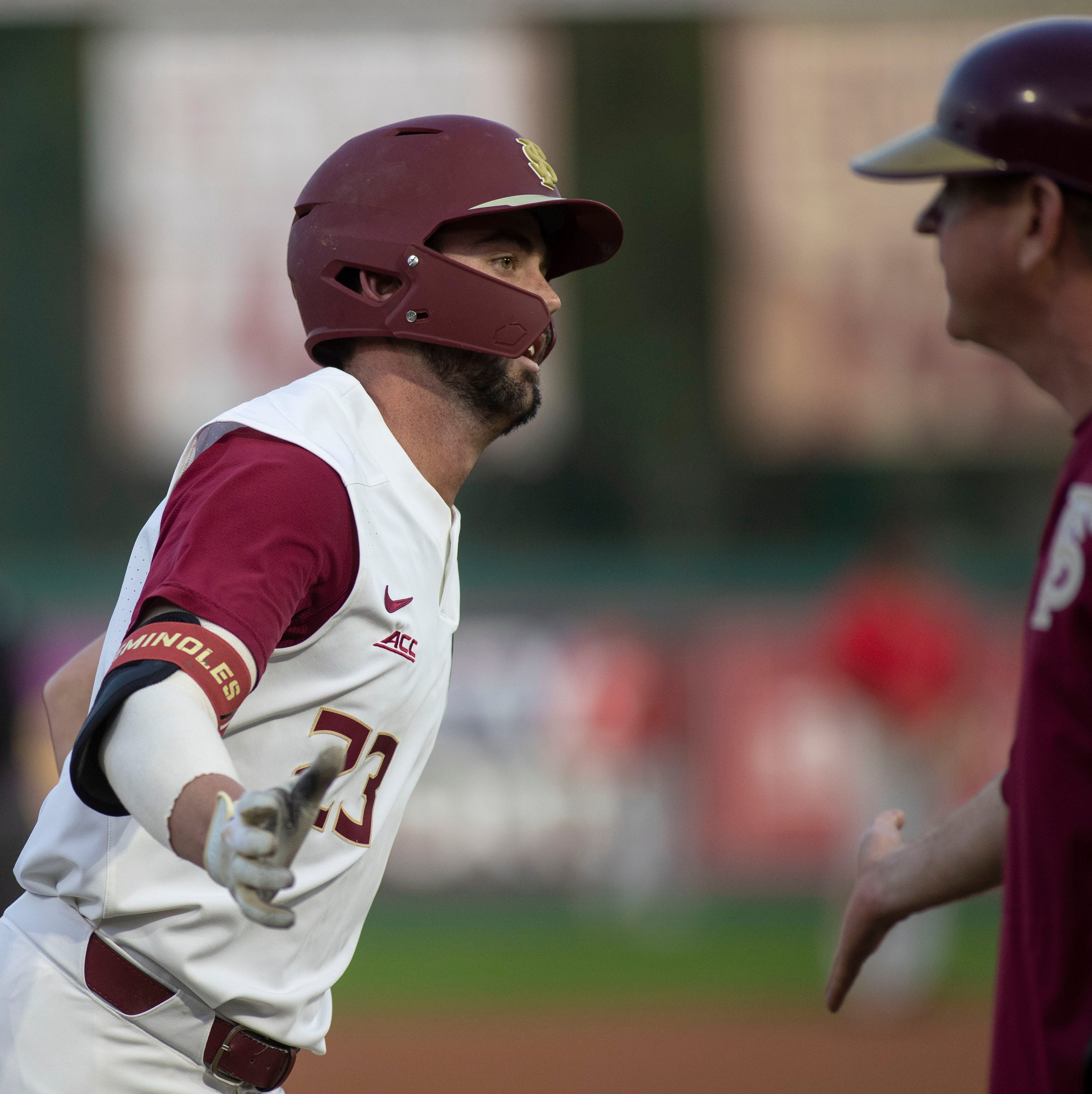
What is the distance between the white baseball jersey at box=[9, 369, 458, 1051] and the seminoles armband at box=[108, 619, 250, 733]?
326 mm

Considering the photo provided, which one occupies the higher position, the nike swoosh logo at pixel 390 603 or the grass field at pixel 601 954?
the nike swoosh logo at pixel 390 603

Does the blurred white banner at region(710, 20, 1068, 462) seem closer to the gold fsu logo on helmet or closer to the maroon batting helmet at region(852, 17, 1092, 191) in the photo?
the gold fsu logo on helmet

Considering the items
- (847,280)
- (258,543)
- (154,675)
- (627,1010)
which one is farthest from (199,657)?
(847,280)

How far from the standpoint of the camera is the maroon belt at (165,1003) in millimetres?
2348

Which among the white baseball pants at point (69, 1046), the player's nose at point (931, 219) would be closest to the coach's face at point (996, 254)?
the player's nose at point (931, 219)

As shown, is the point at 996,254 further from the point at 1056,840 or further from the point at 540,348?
the point at 540,348

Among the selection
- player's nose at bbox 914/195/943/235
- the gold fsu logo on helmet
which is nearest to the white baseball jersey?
the gold fsu logo on helmet

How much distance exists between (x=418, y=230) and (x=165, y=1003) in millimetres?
1350

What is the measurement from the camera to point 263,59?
579 inches

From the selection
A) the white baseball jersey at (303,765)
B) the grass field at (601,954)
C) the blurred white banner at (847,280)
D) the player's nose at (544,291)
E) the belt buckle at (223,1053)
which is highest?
the player's nose at (544,291)

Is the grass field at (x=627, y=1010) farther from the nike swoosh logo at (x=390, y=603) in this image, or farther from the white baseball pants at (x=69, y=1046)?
the nike swoosh logo at (x=390, y=603)

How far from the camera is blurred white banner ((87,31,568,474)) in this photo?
46.4 feet

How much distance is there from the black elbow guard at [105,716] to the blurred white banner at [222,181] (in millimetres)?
→ 12279

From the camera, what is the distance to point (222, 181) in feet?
47.5
